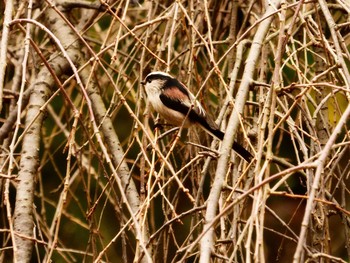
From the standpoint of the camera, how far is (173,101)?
3395 mm

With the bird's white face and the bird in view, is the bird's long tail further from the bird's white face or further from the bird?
the bird's white face

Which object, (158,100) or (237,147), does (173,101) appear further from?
(237,147)

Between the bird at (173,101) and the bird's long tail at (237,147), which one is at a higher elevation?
the bird at (173,101)

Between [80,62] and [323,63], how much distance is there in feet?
3.59

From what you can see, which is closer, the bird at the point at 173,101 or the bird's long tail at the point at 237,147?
the bird's long tail at the point at 237,147

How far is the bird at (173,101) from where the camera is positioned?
3137 millimetres

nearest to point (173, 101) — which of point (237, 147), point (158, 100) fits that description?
point (158, 100)

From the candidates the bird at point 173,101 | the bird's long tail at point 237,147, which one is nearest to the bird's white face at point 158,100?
the bird at point 173,101

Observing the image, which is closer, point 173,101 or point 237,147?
point 237,147

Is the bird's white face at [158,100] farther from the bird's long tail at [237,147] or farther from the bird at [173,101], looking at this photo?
the bird's long tail at [237,147]

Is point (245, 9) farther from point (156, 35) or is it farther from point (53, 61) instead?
point (53, 61)

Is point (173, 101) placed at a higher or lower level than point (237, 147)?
higher

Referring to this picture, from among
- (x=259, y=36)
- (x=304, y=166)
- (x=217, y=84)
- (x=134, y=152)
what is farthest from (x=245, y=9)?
(x=304, y=166)

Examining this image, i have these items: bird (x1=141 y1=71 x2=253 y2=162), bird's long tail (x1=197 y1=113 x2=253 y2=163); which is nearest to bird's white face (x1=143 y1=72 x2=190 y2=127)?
bird (x1=141 y1=71 x2=253 y2=162)
